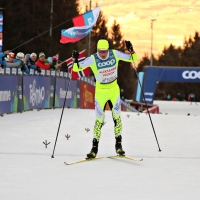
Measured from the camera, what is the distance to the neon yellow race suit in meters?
8.97

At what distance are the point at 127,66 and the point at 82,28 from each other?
215 feet

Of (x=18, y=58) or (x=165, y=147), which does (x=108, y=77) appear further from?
(x=18, y=58)

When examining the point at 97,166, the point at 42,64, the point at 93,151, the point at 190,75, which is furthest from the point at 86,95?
the point at 97,166

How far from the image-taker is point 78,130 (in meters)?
13.5

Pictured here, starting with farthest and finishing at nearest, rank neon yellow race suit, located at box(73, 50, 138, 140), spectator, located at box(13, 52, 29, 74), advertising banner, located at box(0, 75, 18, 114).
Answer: spectator, located at box(13, 52, 29, 74)
advertising banner, located at box(0, 75, 18, 114)
neon yellow race suit, located at box(73, 50, 138, 140)

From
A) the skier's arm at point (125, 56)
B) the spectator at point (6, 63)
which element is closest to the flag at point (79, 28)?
the spectator at point (6, 63)

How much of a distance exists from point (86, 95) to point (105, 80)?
695 inches

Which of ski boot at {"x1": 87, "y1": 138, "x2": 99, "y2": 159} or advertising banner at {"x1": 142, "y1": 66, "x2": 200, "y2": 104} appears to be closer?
ski boot at {"x1": 87, "y1": 138, "x2": 99, "y2": 159}

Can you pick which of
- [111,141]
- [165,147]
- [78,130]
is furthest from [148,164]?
[78,130]

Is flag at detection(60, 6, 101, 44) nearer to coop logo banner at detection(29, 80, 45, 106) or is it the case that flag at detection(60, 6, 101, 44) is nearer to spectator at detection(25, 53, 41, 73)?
coop logo banner at detection(29, 80, 45, 106)

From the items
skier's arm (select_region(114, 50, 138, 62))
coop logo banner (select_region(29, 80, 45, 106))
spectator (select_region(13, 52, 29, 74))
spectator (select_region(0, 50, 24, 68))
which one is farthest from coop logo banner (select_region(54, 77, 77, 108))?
skier's arm (select_region(114, 50, 138, 62))

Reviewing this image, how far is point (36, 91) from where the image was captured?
19625 mm

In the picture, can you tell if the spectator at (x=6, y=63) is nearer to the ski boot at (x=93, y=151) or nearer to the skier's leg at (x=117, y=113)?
the skier's leg at (x=117, y=113)

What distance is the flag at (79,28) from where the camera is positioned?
69.1ft
